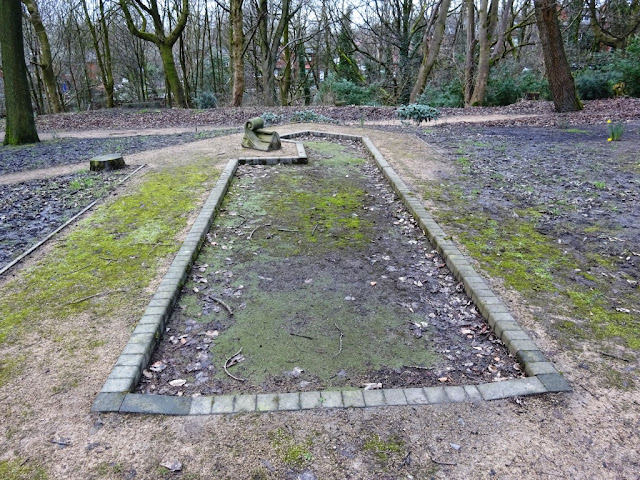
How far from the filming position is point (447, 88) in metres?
19.6

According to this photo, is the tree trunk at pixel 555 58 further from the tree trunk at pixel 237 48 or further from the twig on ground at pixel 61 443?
the twig on ground at pixel 61 443

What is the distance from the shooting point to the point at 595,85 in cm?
1538

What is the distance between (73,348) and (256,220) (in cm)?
287

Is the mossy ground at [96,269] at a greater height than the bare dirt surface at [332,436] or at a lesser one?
greater

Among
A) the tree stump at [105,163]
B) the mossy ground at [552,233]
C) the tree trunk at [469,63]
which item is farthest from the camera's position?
the tree trunk at [469,63]

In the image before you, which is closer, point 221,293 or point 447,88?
point 221,293

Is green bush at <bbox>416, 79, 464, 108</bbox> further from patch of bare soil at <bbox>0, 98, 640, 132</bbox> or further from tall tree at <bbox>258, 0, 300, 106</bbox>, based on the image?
tall tree at <bbox>258, 0, 300, 106</bbox>

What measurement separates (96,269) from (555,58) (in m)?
13.3

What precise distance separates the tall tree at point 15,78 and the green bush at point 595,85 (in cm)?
1689

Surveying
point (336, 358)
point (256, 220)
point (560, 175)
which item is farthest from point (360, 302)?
point (560, 175)

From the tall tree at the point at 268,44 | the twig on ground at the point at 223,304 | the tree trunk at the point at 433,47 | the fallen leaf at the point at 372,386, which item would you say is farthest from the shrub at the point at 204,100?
the fallen leaf at the point at 372,386

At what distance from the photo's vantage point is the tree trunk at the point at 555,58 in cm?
1205

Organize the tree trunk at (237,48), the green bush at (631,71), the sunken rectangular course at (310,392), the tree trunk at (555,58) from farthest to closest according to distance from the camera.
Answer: the tree trunk at (237,48) → the green bush at (631,71) → the tree trunk at (555,58) → the sunken rectangular course at (310,392)

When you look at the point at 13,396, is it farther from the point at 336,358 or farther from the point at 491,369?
the point at 491,369
